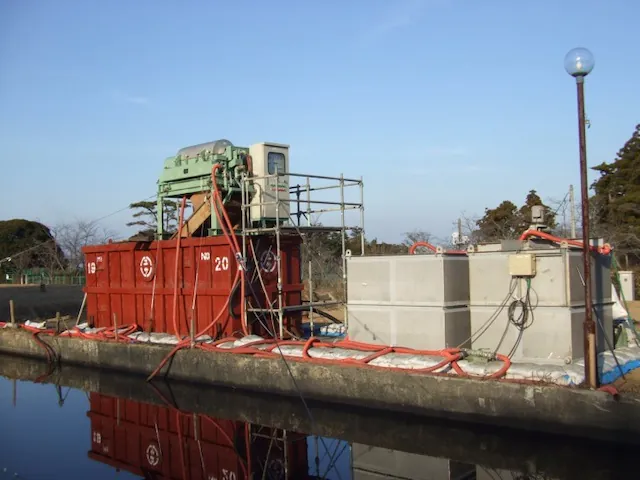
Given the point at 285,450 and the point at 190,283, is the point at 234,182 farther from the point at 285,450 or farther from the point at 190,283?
the point at 285,450

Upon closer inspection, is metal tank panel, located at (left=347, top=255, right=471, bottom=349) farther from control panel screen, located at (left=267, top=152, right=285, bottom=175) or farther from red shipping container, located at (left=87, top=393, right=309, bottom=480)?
control panel screen, located at (left=267, top=152, right=285, bottom=175)

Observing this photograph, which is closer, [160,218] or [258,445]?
[258,445]

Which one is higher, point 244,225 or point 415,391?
point 244,225

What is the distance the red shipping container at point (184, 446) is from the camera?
9.78 metres

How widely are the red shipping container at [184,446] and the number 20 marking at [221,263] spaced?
331 centimetres

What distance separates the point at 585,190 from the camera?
895cm

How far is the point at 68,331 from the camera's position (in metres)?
17.9

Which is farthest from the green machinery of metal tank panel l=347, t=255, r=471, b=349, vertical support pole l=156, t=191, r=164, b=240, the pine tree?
the pine tree

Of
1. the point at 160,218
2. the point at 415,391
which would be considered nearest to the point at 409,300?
the point at 415,391

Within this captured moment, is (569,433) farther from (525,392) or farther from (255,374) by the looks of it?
(255,374)

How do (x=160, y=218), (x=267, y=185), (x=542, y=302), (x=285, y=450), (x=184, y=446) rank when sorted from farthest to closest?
(x=160, y=218) → (x=267, y=185) → (x=184, y=446) → (x=542, y=302) → (x=285, y=450)

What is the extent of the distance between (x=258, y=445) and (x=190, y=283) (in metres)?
5.85

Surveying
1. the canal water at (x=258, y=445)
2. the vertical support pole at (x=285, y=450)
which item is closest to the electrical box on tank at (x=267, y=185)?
the canal water at (x=258, y=445)

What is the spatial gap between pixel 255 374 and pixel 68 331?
742cm
